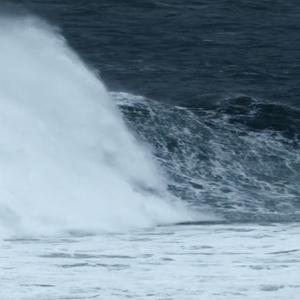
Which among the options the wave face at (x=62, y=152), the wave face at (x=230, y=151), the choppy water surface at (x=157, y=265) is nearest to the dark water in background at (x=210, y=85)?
the wave face at (x=230, y=151)

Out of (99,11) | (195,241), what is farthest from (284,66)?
(195,241)

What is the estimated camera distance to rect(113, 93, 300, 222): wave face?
29969 millimetres

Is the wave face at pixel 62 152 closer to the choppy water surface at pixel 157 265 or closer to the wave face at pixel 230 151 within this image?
the wave face at pixel 230 151

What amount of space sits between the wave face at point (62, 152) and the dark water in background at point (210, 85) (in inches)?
34.1

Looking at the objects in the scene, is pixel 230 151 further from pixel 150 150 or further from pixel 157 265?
pixel 157 265

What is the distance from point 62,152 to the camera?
31.0 metres

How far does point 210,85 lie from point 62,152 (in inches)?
320

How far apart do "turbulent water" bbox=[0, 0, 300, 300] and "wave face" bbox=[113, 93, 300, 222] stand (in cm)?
5

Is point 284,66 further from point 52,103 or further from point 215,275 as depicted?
point 215,275

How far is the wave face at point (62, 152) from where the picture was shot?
→ 27453 millimetres

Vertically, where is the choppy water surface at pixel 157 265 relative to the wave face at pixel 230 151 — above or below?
below

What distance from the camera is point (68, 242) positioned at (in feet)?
83.1

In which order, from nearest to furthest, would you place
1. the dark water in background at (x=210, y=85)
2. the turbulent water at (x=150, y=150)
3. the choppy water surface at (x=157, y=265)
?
1. the choppy water surface at (x=157, y=265)
2. the turbulent water at (x=150, y=150)
3. the dark water in background at (x=210, y=85)

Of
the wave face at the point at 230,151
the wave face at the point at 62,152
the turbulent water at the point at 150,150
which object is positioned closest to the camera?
the turbulent water at the point at 150,150
